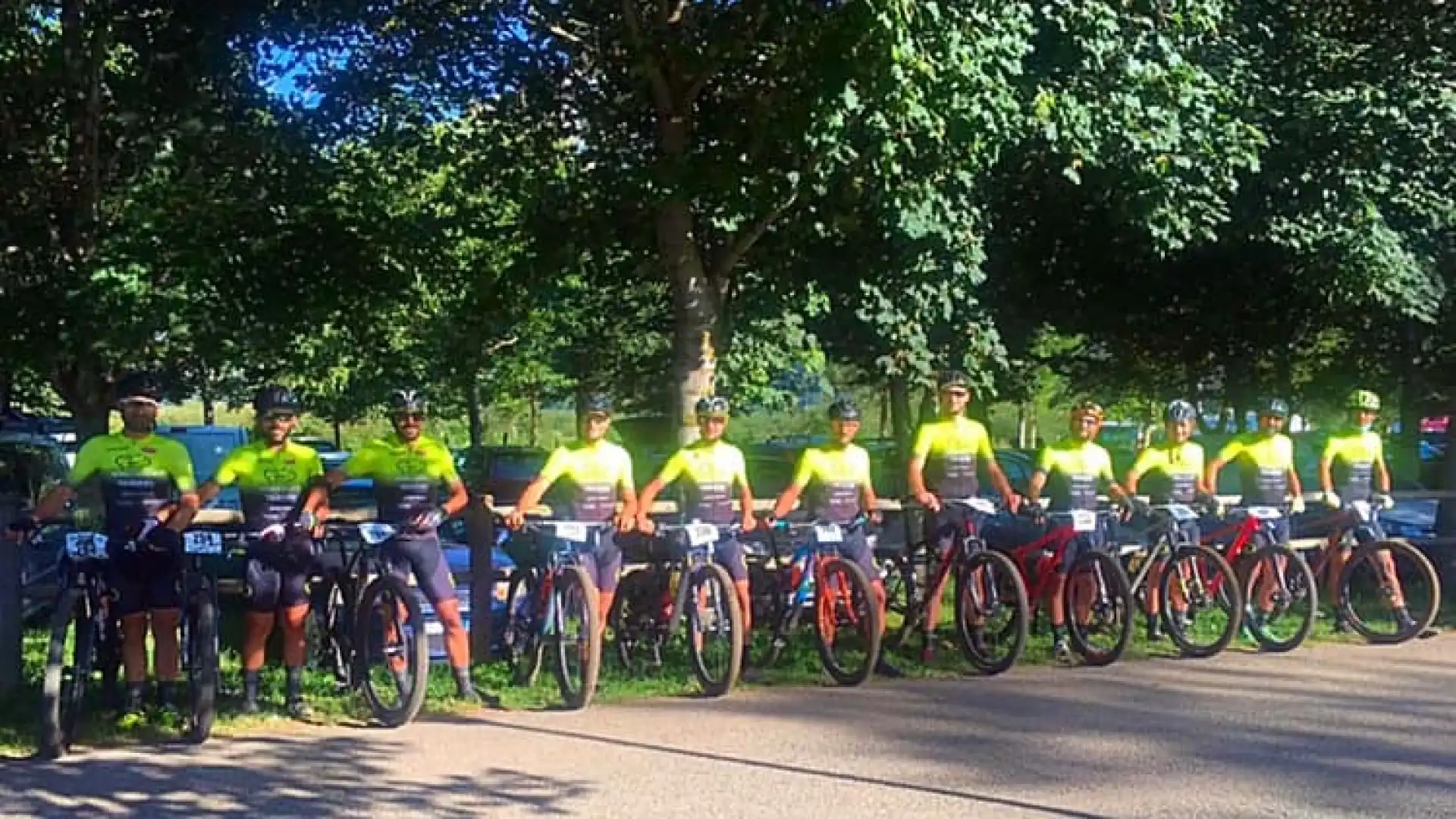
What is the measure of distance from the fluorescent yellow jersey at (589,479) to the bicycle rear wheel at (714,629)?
640mm

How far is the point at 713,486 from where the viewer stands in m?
9.02

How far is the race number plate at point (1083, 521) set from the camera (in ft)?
31.7

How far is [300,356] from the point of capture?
16.1 m

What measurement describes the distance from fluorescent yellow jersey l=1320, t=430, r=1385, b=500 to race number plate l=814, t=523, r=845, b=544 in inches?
160

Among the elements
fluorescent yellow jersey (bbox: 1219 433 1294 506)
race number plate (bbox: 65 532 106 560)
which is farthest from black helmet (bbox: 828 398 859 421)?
race number plate (bbox: 65 532 106 560)

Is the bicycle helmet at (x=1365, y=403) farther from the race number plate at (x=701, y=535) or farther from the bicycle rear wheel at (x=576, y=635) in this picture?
the bicycle rear wheel at (x=576, y=635)

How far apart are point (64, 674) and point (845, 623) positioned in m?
4.14

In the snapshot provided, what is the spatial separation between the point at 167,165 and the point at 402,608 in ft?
19.8

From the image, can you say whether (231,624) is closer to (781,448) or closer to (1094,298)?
(1094,298)

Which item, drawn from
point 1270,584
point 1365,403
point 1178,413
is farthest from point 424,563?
point 1365,403

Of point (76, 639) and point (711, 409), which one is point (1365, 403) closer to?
point (711, 409)

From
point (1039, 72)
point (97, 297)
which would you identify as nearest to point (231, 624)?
point (97, 297)

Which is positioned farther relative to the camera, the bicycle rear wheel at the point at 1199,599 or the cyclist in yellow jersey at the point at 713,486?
the bicycle rear wheel at the point at 1199,599

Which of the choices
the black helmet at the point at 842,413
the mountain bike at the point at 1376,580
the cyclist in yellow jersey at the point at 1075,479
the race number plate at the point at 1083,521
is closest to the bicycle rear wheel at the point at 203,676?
the black helmet at the point at 842,413
